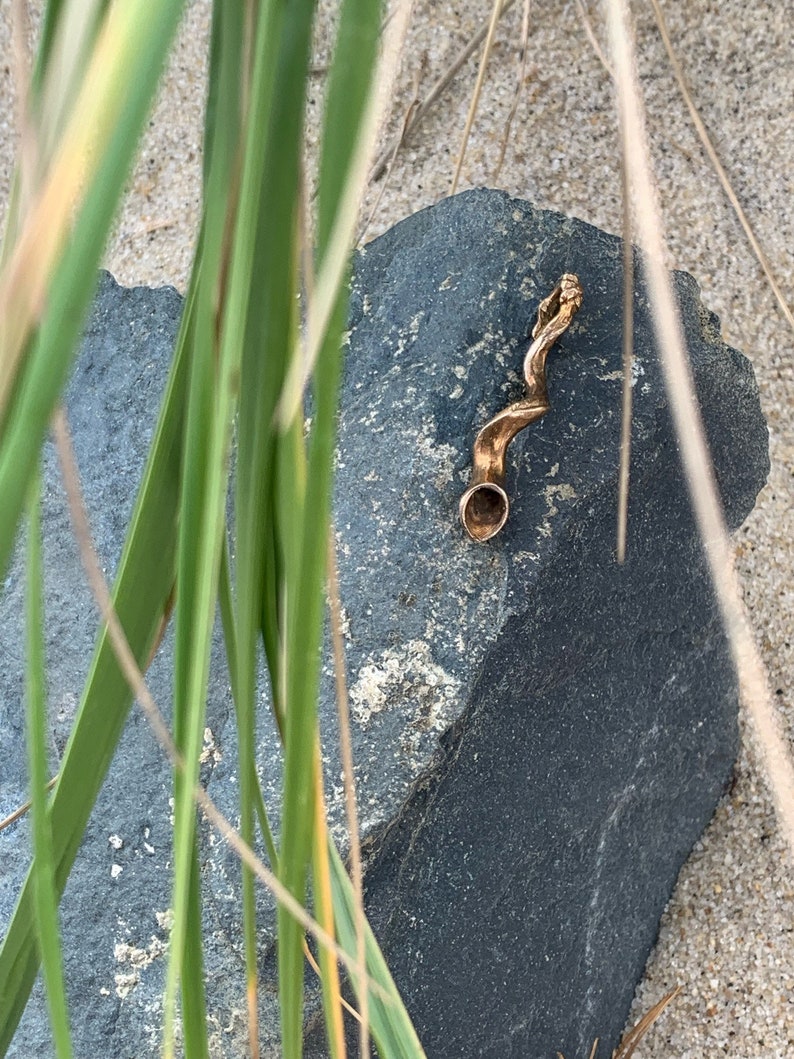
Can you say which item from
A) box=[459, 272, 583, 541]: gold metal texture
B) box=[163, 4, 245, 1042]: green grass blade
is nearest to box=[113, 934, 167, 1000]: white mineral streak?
box=[459, 272, 583, 541]: gold metal texture

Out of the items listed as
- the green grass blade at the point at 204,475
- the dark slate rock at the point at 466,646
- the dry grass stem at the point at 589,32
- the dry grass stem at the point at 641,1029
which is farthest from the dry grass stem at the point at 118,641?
the dry grass stem at the point at 641,1029

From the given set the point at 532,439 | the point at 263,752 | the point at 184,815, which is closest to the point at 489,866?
the point at 263,752

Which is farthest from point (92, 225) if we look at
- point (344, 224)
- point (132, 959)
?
point (132, 959)

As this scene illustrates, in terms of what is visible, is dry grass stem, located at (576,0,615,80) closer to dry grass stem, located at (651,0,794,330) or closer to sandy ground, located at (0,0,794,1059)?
dry grass stem, located at (651,0,794,330)

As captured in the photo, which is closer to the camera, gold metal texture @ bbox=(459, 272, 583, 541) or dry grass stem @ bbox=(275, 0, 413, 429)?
dry grass stem @ bbox=(275, 0, 413, 429)

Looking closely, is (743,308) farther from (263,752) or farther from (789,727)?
(263,752)

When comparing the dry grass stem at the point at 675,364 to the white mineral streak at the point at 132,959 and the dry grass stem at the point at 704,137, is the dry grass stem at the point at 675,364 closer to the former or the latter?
the dry grass stem at the point at 704,137
